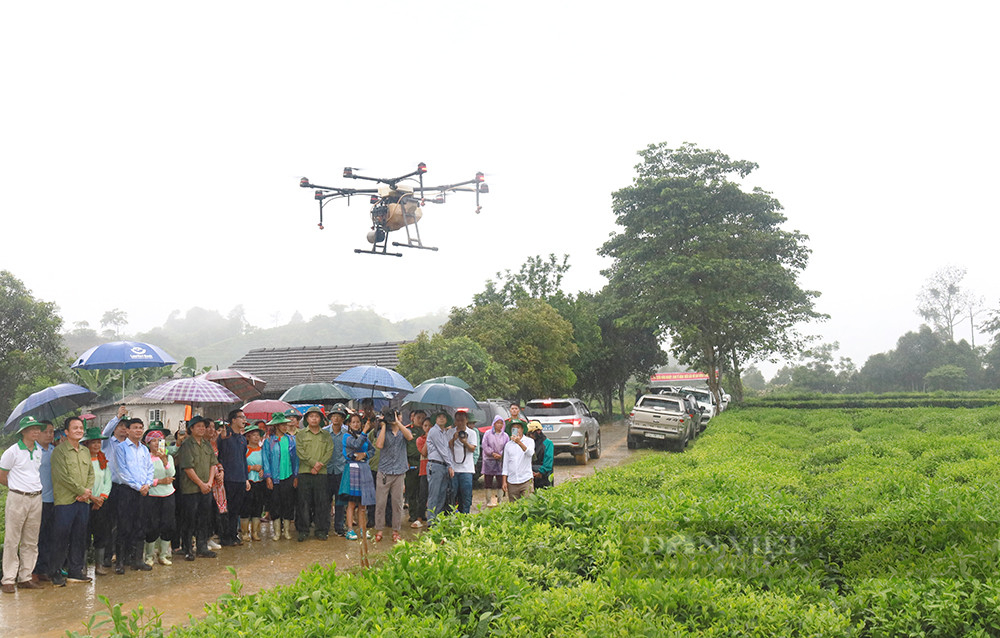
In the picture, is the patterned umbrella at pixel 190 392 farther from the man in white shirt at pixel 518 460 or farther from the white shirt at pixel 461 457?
the man in white shirt at pixel 518 460

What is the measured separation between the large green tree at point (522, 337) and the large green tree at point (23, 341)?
1747 cm

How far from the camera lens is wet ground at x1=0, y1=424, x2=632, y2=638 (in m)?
6.28

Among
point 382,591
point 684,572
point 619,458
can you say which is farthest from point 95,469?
point 619,458

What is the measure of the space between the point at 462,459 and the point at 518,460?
0.74m

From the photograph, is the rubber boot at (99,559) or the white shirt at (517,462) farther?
the white shirt at (517,462)

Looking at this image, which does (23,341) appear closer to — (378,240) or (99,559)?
(378,240)

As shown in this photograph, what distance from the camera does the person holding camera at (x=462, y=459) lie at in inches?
381

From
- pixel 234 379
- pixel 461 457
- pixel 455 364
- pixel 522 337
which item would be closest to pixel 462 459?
pixel 461 457

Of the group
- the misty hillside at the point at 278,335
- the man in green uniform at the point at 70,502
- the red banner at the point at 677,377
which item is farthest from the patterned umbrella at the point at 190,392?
the misty hillside at the point at 278,335

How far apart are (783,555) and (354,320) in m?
151

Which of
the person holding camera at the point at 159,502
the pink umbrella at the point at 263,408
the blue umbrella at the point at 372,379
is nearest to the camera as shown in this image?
the person holding camera at the point at 159,502

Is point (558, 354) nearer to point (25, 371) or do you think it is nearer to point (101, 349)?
point (101, 349)

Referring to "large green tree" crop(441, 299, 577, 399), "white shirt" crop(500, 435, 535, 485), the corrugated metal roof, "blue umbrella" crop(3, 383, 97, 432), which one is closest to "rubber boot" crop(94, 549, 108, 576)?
"blue umbrella" crop(3, 383, 97, 432)

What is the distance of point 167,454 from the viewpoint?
841 centimetres
